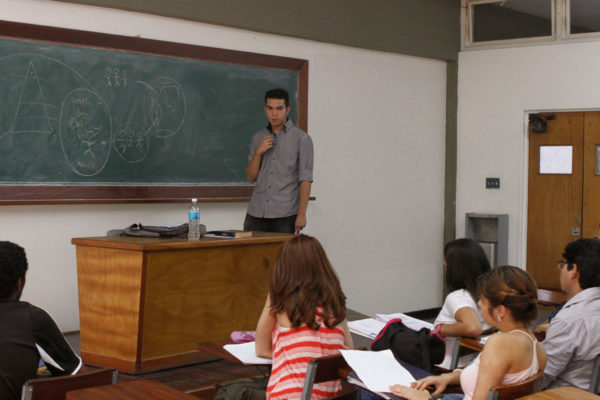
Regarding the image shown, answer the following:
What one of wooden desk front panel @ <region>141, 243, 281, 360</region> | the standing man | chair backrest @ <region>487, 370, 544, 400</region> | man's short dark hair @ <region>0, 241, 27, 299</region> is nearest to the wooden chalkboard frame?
the standing man

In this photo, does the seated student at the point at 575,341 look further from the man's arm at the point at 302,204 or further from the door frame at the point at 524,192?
the door frame at the point at 524,192

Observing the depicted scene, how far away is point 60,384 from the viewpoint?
7.12ft

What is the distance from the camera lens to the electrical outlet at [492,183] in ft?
23.9

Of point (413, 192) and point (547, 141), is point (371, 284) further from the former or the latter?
point (547, 141)

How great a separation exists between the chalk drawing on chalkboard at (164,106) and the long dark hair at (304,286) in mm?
2822

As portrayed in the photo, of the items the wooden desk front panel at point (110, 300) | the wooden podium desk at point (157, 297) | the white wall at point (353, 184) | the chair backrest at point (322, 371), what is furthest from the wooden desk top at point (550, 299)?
the white wall at point (353, 184)

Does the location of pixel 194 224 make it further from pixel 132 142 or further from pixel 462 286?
pixel 462 286

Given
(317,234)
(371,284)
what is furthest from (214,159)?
(371,284)

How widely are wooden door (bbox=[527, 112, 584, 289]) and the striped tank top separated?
4917 millimetres

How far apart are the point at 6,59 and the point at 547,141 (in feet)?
16.2

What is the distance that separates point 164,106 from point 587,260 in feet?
10.6

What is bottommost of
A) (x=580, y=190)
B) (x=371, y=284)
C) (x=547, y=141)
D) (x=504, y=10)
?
(x=371, y=284)

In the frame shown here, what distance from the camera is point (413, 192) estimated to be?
7.34m

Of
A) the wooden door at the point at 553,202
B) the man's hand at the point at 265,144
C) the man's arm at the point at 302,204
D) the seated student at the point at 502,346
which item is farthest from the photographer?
the wooden door at the point at 553,202
